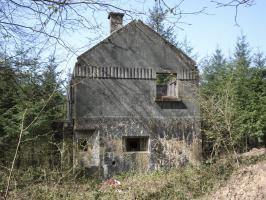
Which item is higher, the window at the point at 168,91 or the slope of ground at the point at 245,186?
the window at the point at 168,91

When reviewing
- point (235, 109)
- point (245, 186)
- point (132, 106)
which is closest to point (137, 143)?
point (132, 106)

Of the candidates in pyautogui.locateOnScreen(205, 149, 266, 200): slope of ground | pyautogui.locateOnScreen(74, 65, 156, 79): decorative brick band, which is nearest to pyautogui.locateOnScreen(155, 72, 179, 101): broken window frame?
pyautogui.locateOnScreen(74, 65, 156, 79): decorative brick band

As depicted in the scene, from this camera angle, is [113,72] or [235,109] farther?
[113,72]

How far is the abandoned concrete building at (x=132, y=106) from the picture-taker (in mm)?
16891

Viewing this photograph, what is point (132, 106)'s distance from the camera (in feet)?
57.5

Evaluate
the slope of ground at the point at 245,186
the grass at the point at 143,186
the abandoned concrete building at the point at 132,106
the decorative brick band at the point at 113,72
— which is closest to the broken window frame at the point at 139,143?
the abandoned concrete building at the point at 132,106

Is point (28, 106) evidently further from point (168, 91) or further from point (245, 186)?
point (245, 186)

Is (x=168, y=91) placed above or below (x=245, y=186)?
above

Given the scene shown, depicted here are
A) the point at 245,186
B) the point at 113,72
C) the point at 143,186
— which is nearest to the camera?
the point at 245,186

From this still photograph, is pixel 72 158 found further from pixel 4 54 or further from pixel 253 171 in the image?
pixel 4 54

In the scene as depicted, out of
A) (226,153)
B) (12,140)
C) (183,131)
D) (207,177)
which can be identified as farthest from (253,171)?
(12,140)

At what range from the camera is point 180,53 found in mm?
18438

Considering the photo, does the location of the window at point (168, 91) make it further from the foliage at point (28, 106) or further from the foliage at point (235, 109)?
the foliage at point (28, 106)

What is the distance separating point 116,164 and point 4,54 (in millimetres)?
10936
